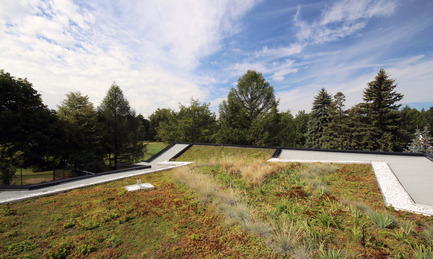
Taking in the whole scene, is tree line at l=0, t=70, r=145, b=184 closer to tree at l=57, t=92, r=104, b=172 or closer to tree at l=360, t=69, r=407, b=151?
tree at l=57, t=92, r=104, b=172

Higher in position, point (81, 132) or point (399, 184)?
point (81, 132)

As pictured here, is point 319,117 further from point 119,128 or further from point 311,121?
point 119,128

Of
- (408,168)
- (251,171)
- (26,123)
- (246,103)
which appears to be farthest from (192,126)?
(408,168)

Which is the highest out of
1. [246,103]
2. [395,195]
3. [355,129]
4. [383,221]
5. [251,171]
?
[246,103]

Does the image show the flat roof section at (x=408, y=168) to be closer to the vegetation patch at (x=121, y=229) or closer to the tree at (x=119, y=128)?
the vegetation patch at (x=121, y=229)

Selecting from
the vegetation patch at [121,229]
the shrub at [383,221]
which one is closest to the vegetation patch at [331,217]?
the shrub at [383,221]

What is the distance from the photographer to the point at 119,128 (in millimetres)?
24344

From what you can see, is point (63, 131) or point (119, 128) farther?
point (119, 128)

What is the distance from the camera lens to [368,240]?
2.80 metres

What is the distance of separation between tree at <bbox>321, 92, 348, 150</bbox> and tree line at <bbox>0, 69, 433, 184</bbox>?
0.43 ft

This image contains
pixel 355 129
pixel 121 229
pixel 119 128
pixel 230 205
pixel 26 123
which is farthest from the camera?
pixel 355 129

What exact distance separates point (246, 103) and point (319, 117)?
12.2 m

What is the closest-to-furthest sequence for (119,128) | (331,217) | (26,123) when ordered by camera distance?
(331,217)
(26,123)
(119,128)

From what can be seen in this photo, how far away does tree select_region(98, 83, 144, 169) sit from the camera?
24102mm
